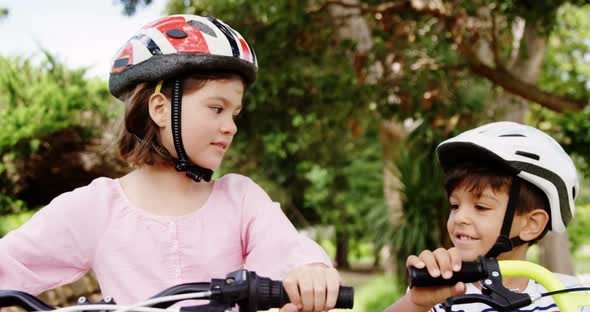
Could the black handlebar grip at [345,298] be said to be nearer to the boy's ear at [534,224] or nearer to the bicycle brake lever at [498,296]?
the bicycle brake lever at [498,296]

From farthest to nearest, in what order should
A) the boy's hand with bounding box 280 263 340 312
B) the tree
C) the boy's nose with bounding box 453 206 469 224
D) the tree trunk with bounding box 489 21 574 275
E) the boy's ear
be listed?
the tree trunk with bounding box 489 21 574 275
the tree
the boy's ear
the boy's nose with bounding box 453 206 469 224
the boy's hand with bounding box 280 263 340 312

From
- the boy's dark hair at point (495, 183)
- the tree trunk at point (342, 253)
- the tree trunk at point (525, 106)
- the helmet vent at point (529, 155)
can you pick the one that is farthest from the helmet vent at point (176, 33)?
the tree trunk at point (342, 253)

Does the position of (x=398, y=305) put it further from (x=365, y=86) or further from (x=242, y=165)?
(x=242, y=165)

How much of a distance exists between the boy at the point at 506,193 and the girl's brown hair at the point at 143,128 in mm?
1148

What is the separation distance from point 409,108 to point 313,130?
14.7ft

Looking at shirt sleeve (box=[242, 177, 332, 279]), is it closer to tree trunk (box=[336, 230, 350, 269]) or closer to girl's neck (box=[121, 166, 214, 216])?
girl's neck (box=[121, 166, 214, 216])

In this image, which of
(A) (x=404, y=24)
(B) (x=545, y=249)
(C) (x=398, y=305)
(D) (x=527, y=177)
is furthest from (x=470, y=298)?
(B) (x=545, y=249)

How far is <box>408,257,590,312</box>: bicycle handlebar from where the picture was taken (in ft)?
5.65

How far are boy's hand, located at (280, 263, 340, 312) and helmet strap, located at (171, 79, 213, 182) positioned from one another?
81 cm

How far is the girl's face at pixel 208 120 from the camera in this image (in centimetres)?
227

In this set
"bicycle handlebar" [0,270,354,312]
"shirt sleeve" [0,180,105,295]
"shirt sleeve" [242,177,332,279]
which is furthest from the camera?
"shirt sleeve" [0,180,105,295]

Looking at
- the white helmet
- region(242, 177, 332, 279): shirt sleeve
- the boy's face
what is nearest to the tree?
the white helmet

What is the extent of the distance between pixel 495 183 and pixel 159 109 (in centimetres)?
150

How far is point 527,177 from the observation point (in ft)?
9.00
